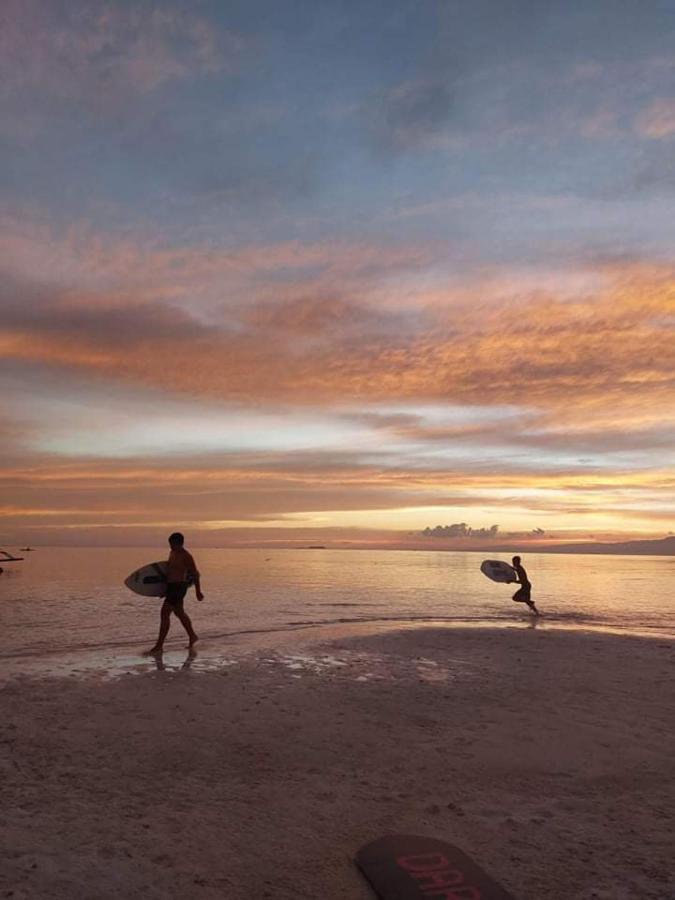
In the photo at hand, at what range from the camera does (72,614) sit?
26109 millimetres

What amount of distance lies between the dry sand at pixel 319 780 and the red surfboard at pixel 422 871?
0.54 ft

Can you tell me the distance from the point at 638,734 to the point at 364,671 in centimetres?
579

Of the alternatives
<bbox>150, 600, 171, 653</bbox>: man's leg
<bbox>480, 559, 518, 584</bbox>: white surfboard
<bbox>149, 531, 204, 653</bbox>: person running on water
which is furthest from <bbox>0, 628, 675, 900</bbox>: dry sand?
<bbox>480, 559, 518, 584</bbox>: white surfboard

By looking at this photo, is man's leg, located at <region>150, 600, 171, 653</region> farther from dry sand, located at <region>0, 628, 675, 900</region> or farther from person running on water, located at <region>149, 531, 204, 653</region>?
dry sand, located at <region>0, 628, 675, 900</region>

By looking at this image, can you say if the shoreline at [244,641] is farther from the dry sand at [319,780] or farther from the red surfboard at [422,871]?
the red surfboard at [422,871]

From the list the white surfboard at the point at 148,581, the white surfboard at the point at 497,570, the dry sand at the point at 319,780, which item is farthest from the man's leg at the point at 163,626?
the white surfboard at the point at 497,570

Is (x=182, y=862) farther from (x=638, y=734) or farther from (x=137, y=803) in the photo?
(x=638, y=734)

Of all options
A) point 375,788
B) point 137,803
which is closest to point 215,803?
point 137,803

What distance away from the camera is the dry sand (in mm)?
4867

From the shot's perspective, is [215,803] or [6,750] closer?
[215,803]

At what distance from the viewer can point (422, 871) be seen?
4.78 m

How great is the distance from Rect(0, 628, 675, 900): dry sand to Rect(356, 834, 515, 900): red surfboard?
164 mm

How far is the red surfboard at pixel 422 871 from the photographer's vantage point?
4473 mm

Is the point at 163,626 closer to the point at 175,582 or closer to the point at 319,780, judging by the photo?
the point at 175,582
